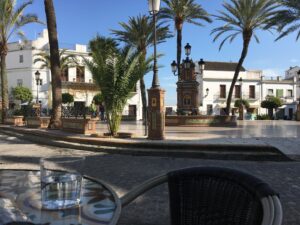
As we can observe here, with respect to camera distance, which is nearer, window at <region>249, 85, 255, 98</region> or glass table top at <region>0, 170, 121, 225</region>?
glass table top at <region>0, 170, 121, 225</region>

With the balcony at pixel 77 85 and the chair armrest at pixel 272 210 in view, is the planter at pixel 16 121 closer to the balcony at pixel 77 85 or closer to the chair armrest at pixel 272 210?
the chair armrest at pixel 272 210

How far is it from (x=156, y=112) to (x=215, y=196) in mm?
9315

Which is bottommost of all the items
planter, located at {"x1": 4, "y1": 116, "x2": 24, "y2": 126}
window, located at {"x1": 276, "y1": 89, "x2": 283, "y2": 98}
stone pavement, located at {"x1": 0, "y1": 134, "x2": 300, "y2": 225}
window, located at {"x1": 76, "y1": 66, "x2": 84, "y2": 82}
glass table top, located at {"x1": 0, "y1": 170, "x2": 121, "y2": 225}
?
stone pavement, located at {"x1": 0, "y1": 134, "x2": 300, "y2": 225}

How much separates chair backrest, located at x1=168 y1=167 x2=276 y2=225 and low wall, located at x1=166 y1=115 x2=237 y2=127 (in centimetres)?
2002

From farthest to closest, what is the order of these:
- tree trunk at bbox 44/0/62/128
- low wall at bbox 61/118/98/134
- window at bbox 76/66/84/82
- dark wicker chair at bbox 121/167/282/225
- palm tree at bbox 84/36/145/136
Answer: window at bbox 76/66/84/82 < tree trunk at bbox 44/0/62/128 < low wall at bbox 61/118/98/134 < palm tree at bbox 84/36/145/136 < dark wicker chair at bbox 121/167/282/225

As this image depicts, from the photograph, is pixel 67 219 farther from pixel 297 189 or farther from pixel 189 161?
pixel 189 161

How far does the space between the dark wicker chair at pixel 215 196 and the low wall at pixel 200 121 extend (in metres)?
19.9

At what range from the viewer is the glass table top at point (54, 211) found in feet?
6.77

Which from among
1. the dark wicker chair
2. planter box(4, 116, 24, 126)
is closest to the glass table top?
the dark wicker chair

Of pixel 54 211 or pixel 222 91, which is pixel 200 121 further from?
pixel 222 91

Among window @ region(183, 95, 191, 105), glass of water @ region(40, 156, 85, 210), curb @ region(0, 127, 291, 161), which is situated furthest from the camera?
window @ region(183, 95, 191, 105)

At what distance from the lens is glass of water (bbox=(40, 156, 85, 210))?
2174 millimetres

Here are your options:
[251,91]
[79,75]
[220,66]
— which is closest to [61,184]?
[79,75]

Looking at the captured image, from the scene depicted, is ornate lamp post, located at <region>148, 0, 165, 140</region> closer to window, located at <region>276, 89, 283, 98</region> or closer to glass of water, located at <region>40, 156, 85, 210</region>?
glass of water, located at <region>40, 156, 85, 210</region>
